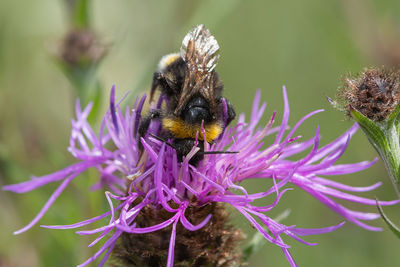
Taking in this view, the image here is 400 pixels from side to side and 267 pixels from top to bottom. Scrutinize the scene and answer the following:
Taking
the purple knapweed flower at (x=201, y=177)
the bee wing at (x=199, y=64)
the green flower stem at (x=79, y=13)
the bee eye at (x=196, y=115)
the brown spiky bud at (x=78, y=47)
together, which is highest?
the green flower stem at (x=79, y=13)

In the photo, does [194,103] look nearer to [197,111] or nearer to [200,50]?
[197,111]

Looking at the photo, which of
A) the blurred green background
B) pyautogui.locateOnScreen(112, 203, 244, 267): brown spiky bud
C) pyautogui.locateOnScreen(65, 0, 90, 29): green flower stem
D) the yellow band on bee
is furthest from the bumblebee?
pyautogui.locateOnScreen(65, 0, 90, 29): green flower stem

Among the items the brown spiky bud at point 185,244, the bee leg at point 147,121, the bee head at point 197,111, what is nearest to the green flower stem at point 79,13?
the bee leg at point 147,121

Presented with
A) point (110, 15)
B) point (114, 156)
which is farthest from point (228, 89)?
point (114, 156)

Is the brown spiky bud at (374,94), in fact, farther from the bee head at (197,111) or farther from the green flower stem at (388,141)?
the bee head at (197,111)

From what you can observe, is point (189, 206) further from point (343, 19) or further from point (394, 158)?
point (343, 19)

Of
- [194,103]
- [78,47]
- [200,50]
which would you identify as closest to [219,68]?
[78,47]

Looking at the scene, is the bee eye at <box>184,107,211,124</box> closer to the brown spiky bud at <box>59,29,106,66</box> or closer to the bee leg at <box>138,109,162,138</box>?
the bee leg at <box>138,109,162,138</box>
